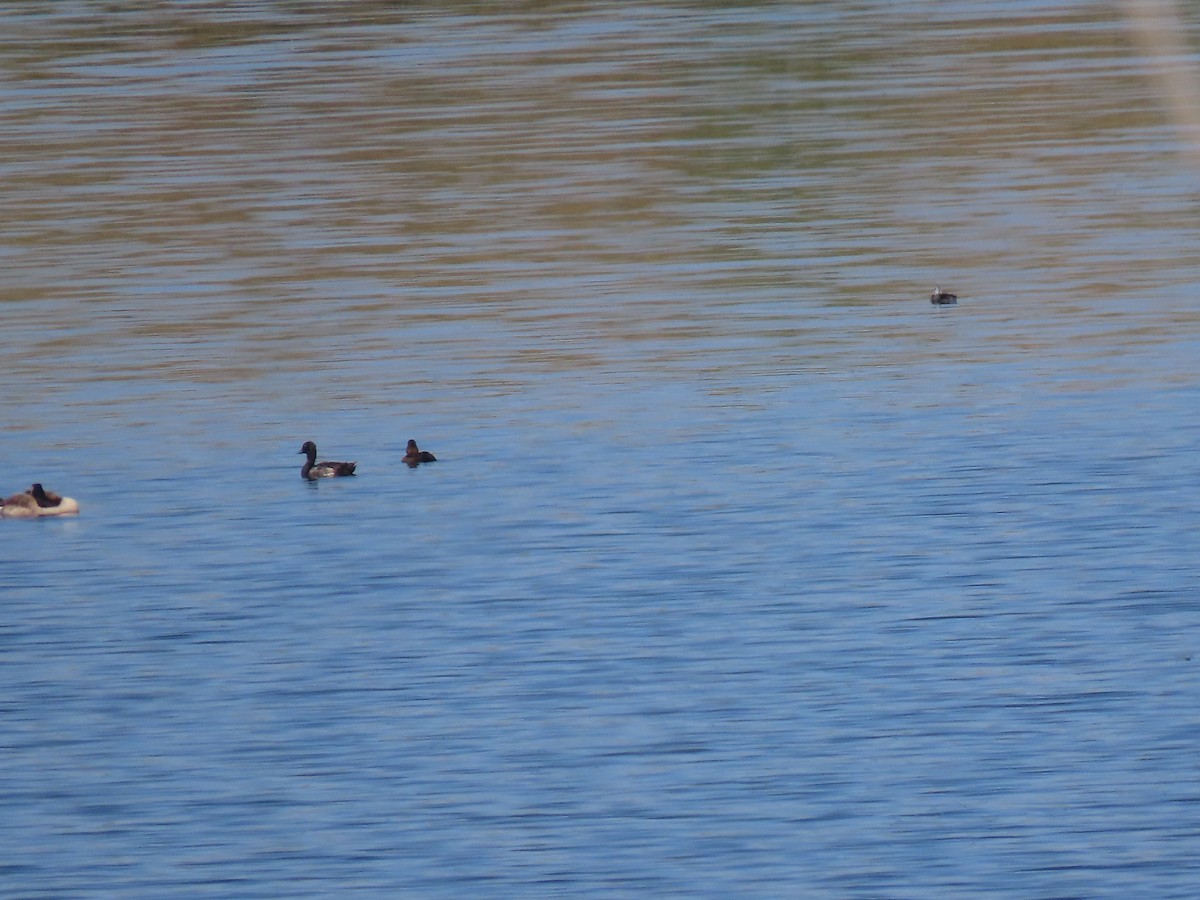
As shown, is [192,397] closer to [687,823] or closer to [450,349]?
[450,349]

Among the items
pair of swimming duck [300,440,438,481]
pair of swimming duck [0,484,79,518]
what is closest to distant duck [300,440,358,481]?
pair of swimming duck [300,440,438,481]

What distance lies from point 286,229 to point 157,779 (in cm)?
1718

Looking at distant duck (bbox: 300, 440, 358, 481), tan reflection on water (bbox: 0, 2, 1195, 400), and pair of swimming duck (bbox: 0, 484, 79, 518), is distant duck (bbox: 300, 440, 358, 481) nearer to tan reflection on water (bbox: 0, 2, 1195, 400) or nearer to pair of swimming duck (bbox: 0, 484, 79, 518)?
pair of swimming duck (bbox: 0, 484, 79, 518)

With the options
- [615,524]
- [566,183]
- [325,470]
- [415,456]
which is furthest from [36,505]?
[566,183]

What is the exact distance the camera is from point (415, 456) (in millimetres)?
15117

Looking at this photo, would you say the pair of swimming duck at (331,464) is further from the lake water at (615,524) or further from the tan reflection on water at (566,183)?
the tan reflection on water at (566,183)

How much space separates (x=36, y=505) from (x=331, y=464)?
68.6 inches

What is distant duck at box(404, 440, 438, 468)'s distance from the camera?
15.1 meters

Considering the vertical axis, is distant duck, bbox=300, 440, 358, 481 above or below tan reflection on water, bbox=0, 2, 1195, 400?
below

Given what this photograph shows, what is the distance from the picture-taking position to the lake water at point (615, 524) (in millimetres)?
9242

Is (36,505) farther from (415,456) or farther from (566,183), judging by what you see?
(566,183)

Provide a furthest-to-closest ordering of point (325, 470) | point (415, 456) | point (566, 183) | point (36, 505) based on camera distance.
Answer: point (566, 183) < point (415, 456) < point (325, 470) < point (36, 505)

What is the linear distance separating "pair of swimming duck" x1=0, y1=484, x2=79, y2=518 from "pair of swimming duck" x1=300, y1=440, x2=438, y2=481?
4.51 ft

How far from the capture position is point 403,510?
14.2 meters
